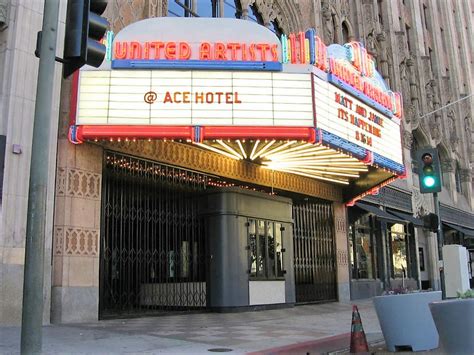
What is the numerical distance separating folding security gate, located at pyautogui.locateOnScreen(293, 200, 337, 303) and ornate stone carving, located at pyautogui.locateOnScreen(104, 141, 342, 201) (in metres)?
0.74

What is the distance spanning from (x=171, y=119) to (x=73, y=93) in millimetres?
2299

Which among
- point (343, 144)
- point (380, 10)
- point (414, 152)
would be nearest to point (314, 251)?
point (343, 144)

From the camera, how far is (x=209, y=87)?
12578mm

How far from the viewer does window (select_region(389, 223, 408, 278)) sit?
25500mm

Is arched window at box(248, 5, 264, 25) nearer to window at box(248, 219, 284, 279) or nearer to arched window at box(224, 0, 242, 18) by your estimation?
arched window at box(224, 0, 242, 18)

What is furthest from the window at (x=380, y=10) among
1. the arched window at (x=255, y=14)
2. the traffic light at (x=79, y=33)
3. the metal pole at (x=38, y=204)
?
the metal pole at (x=38, y=204)

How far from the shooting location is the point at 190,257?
15641mm

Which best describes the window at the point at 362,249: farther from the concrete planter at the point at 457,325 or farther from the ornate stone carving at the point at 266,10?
the concrete planter at the point at 457,325

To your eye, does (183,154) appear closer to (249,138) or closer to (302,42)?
(249,138)

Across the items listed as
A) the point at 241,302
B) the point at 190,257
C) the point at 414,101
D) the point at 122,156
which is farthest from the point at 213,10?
the point at 414,101

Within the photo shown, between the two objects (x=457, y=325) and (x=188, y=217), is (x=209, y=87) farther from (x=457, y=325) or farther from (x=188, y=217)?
(x=457, y=325)

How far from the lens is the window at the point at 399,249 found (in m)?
25.5

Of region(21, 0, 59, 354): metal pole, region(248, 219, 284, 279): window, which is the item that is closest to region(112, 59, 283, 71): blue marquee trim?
region(248, 219, 284, 279): window

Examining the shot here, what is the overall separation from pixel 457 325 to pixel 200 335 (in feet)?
15.4
